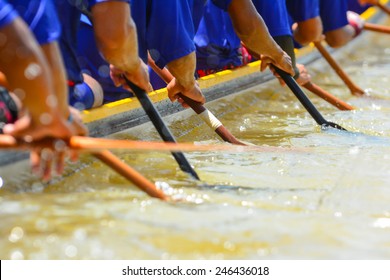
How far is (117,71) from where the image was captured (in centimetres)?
256

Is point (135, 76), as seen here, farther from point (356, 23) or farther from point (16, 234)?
point (356, 23)

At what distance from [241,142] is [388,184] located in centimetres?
72

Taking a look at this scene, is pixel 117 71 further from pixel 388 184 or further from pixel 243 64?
pixel 243 64

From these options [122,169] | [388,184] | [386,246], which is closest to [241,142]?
[388,184]

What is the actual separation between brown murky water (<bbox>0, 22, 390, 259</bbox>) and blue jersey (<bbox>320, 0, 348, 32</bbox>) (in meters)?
1.69

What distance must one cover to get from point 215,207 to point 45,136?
1.73ft

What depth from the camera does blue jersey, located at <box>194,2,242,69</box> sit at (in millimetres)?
3807

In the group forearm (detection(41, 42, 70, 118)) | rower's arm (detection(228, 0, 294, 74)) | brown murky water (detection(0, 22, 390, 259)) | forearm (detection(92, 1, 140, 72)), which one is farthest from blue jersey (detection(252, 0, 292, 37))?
forearm (detection(41, 42, 70, 118))

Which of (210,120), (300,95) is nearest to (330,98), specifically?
(300,95)

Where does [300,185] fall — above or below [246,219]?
below

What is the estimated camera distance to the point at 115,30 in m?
2.32

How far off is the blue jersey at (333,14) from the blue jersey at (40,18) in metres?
2.95

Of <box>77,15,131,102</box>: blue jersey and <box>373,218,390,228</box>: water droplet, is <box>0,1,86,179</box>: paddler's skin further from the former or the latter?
<box>77,15,131,102</box>: blue jersey

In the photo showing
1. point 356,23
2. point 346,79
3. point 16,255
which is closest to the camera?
point 16,255
